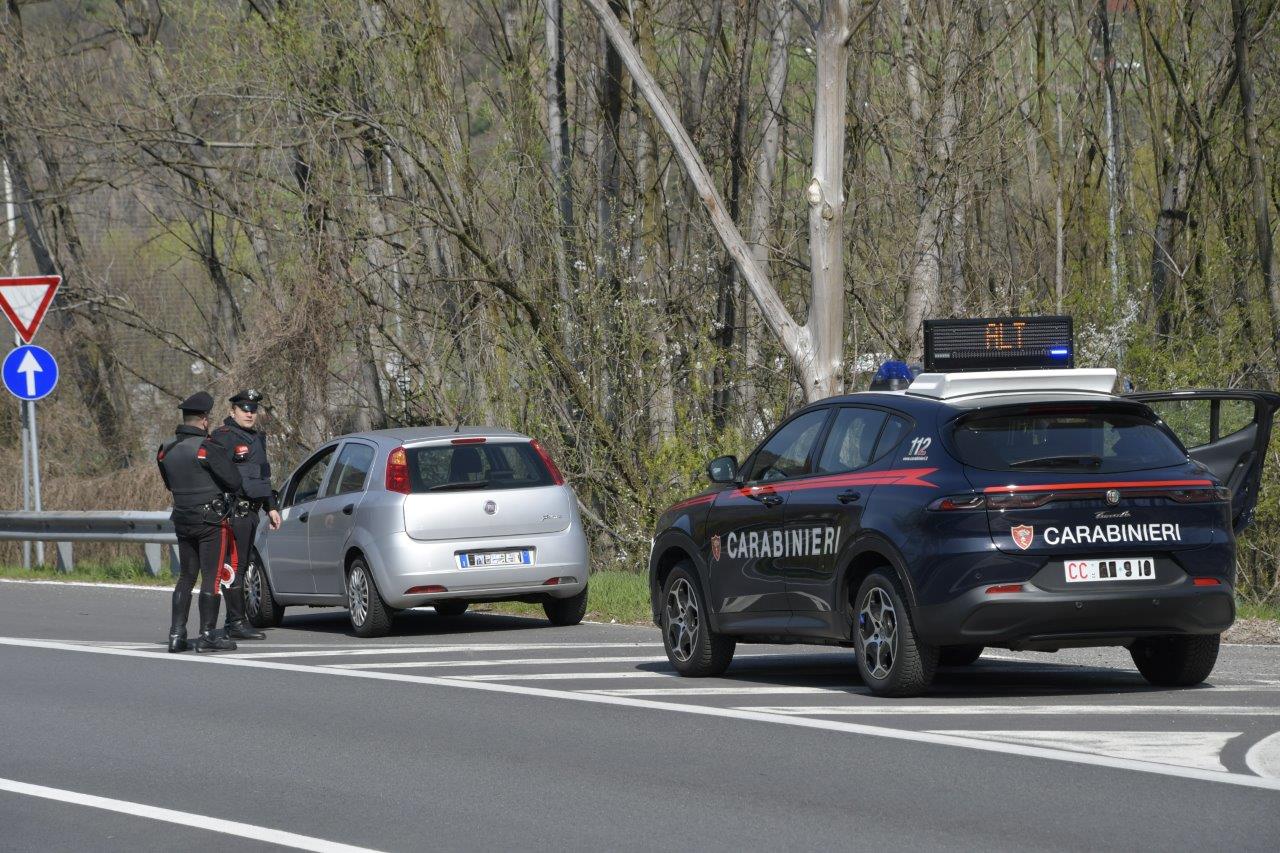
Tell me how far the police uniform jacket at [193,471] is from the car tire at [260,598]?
7.64ft

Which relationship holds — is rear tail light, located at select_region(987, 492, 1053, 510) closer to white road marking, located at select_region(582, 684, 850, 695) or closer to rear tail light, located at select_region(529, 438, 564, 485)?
white road marking, located at select_region(582, 684, 850, 695)

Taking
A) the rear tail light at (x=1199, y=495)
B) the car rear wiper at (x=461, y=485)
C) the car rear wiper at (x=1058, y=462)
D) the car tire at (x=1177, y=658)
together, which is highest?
the car rear wiper at (x=1058, y=462)

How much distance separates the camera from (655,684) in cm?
1127

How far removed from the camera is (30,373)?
2391 centimetres

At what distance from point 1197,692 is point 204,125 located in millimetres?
18474

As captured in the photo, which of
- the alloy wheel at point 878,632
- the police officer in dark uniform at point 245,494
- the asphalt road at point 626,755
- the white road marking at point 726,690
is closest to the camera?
the asphalt road at point 626,755

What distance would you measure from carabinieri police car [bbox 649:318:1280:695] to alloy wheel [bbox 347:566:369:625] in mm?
4501

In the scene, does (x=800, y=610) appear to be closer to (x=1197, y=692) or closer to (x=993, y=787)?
(x=1197, y=692)

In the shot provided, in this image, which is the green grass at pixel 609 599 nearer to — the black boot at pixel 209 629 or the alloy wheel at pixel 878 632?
the black boot at pixel 209 629

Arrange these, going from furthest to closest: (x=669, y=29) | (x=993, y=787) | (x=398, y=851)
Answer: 1. (x=669, y=29)
2. (x=993, y=787)
3. (x=398, y=851)

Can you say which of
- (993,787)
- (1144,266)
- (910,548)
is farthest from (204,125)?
(993,787)

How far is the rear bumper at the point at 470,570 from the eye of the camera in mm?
14352

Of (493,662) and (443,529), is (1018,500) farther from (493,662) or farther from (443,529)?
(443,529)

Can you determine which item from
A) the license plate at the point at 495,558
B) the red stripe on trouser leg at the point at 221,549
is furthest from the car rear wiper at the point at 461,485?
the red stripe on trouser leg at the point at 221,549
